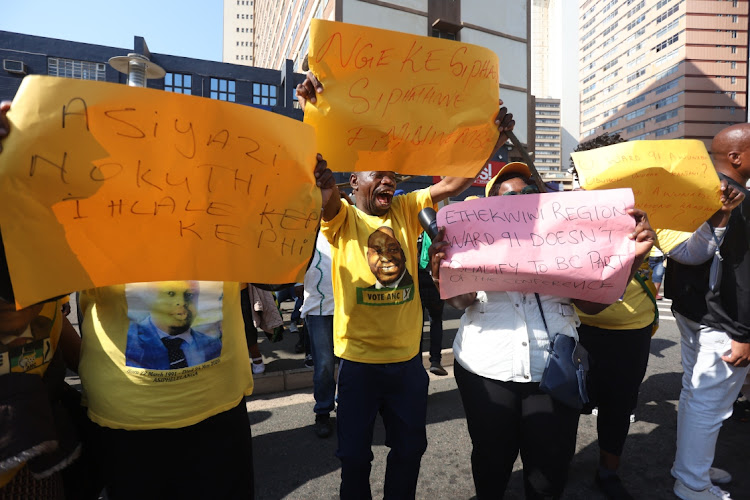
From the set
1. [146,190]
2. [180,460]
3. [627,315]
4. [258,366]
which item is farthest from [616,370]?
[258,366]

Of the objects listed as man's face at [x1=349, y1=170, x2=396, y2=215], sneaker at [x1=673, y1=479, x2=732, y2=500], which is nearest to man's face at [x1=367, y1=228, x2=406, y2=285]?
man's face at [x1=349, y1=170, x2=396, y2=215]

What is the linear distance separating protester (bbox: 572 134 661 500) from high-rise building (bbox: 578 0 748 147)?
71033mm

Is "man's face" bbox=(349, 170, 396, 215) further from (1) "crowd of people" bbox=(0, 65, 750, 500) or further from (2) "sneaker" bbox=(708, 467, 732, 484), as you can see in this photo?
(2) "sneaker" bbox=(708, 467, 732, 484)

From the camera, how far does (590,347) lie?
8.41 ft

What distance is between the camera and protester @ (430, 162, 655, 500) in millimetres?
1642

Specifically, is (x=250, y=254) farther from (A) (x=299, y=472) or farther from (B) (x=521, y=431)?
(A) (x=299, y=472)

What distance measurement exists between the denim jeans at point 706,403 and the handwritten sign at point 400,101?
1905 mm

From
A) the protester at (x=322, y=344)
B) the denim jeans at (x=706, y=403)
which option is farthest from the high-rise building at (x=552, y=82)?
the protester at (x=322, y=344)

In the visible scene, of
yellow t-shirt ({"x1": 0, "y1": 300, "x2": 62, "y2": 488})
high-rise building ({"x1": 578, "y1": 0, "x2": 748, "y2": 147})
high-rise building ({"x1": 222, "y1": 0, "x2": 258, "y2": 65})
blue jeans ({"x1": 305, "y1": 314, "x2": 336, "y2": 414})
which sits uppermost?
high-rise building ({"x1": 222, "y1": 0, "x2": 258, "y2": 65})

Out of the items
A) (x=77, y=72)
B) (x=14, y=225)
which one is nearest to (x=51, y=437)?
(x=14, y=225)

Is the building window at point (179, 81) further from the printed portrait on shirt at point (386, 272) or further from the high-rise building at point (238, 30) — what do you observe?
the high-rise building at point (238, 30)

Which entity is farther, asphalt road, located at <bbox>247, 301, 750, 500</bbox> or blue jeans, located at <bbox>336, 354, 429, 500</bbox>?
asphalt road, located at <bbox>247, 301, 750, 500</bbox>

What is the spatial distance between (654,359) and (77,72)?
24.1m

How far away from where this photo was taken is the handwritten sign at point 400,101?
1.64 metres
